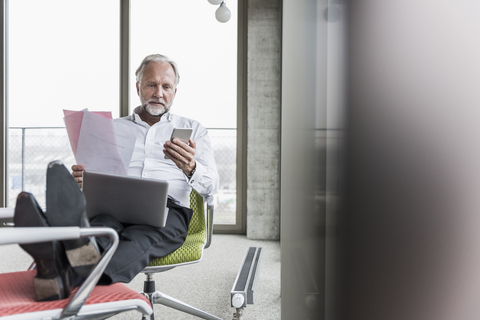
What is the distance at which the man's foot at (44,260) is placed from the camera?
630 millimetres

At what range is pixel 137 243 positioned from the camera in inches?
41.9

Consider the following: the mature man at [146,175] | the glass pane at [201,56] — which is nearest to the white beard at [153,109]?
the mature man at [146,175]

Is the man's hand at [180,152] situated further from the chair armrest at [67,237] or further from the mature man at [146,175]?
the chair armrest at [67,237]

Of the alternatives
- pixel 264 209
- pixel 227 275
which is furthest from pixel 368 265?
pixel 264 209

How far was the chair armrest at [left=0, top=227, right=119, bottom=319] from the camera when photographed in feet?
1.78

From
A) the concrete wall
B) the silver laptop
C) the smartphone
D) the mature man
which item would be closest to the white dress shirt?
the mature man

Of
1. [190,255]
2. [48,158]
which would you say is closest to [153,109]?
[190,255]

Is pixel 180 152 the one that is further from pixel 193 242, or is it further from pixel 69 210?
pixel 69 210

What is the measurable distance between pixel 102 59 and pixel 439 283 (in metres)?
3.73

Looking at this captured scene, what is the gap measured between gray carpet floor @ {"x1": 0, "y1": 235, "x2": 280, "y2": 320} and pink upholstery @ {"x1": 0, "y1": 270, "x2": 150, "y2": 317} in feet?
2.93

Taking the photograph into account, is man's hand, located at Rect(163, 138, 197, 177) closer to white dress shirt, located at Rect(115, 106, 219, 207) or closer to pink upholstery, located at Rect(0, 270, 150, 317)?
white dress shirt, located at Rect(115, 106, 219, 207)

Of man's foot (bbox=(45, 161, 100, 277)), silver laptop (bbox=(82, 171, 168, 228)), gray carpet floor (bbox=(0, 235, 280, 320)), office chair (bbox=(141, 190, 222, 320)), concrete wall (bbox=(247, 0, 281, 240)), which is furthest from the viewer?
concrete wall (bbox=(247, 0, 281, 240))

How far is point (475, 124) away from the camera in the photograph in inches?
6.2

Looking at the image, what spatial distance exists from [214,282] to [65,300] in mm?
1456
